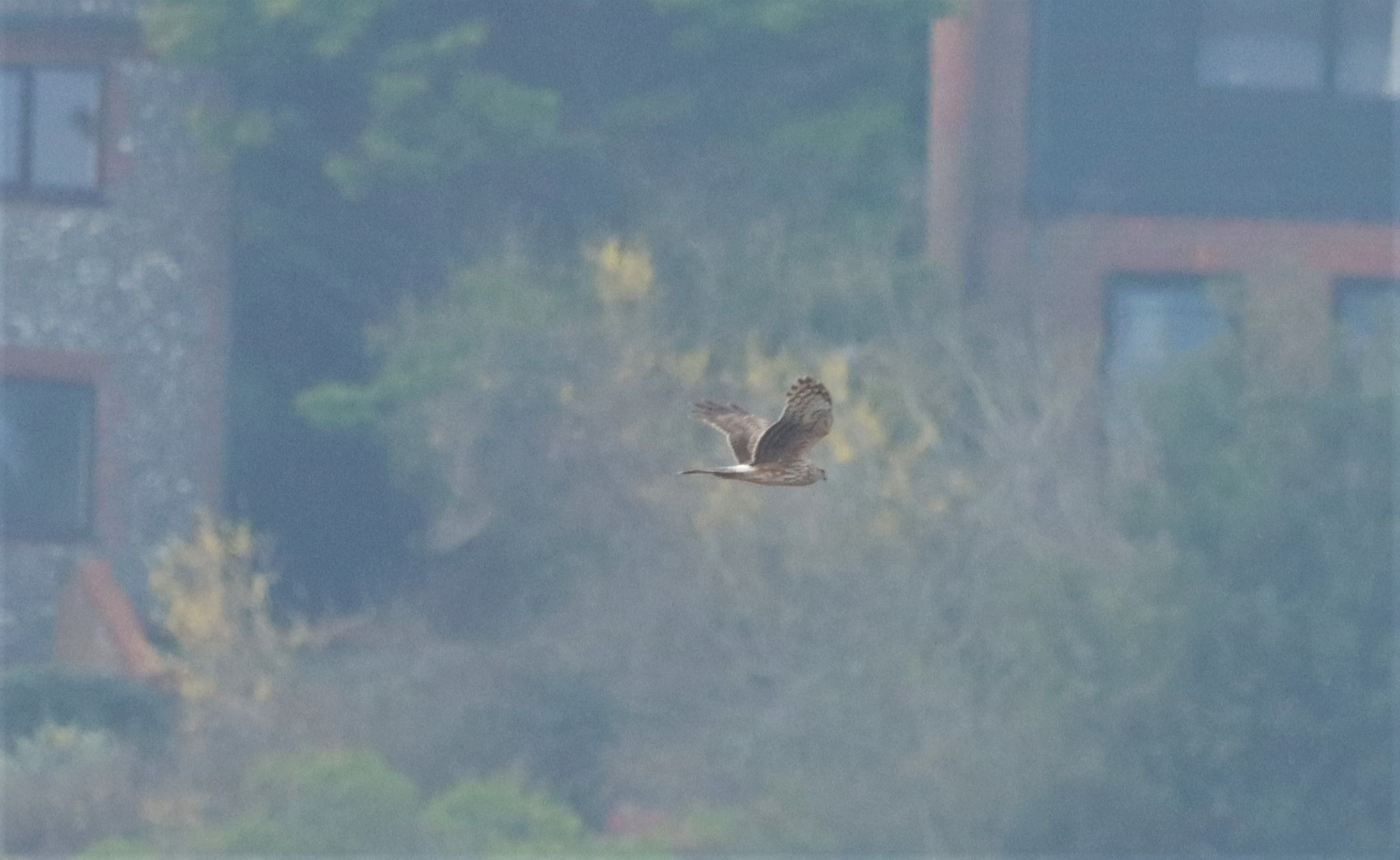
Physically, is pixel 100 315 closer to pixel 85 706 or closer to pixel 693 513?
pixel 85 706

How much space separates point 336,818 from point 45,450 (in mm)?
6841

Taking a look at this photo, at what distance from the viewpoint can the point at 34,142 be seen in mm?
24484

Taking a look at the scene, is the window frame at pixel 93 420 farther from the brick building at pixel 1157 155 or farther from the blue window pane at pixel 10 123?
the brick building at pixel 1157 155

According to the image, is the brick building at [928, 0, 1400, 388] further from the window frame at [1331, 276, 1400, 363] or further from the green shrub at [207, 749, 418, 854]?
the green shrub at [207, 749, 418, 854]

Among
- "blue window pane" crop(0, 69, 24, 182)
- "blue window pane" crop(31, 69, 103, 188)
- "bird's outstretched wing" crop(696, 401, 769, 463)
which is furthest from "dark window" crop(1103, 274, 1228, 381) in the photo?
"bird's outstretched wing" crop(696, 401, 769, 463)

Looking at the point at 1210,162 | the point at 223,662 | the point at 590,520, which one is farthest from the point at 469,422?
the point at 1210,162

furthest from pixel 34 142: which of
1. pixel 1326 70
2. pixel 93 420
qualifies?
pixel 1326 70

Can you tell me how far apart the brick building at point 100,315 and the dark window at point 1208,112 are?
7695 millimetres

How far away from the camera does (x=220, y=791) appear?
21.1 metres

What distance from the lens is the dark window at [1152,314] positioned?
2506cm

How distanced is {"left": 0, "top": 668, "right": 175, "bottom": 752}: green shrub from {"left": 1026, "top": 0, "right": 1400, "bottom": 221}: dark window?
925 cm

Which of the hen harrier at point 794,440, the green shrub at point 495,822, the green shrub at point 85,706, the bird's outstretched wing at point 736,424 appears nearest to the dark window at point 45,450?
the green shrub at point 85,706

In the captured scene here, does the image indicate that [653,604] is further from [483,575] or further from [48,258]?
[48,258]


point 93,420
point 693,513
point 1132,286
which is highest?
point 1132,286
